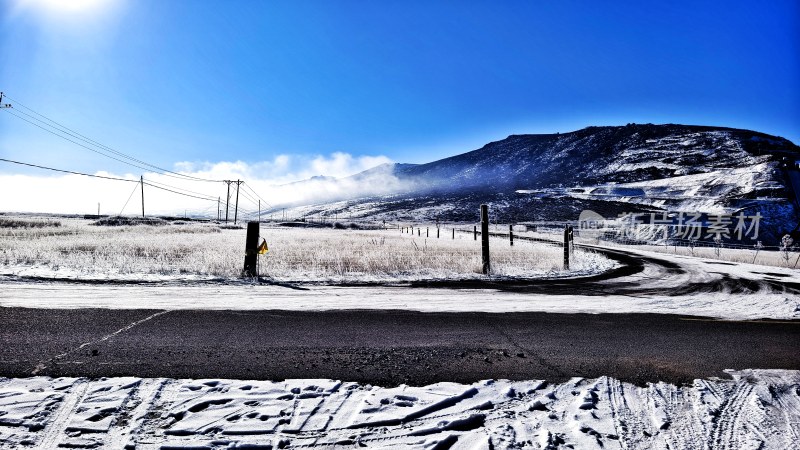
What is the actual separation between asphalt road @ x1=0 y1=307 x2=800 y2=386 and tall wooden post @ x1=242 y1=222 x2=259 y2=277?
14.4 feet

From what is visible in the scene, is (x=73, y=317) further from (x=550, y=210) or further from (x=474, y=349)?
(x=550, y=210)

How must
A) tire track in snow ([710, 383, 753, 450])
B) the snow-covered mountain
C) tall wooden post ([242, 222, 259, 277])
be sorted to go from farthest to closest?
the snow-covered mountain < tall wooden post ([242, 222, 259, 277]) < tire track in snow ([710, 383, 753, 450])

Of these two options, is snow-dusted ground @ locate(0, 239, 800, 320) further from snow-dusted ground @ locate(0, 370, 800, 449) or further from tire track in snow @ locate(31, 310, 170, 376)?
snow-dusted ground @ locate(0, 370, 800, 449)

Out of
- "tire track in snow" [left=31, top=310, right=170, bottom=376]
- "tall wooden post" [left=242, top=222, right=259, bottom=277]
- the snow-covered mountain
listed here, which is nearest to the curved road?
"tire track in snow" [left=31, top=310, right=170, bottom=376]

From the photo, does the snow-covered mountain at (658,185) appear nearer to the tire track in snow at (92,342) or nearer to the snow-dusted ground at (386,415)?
the snow-dusted ground at (386,415)

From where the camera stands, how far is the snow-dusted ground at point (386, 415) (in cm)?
289

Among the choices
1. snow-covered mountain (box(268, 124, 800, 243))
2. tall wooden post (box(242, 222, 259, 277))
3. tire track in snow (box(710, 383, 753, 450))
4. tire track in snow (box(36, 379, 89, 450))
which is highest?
snow-covered mountain (box(268, 124, 800, 243))

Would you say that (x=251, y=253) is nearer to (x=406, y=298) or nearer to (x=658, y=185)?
(x=406, y=298)

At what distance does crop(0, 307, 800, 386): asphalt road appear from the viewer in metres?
4.03

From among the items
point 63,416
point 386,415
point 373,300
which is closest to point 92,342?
point 63,416

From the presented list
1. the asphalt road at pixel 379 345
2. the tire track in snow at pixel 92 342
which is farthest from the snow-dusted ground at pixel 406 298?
the tire track in snow at pixel 92 342

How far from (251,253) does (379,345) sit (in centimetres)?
724

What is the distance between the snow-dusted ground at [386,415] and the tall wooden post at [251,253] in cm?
713

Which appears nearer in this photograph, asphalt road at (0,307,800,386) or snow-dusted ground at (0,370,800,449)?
snow-dusted ground at (0,370,800,449)
